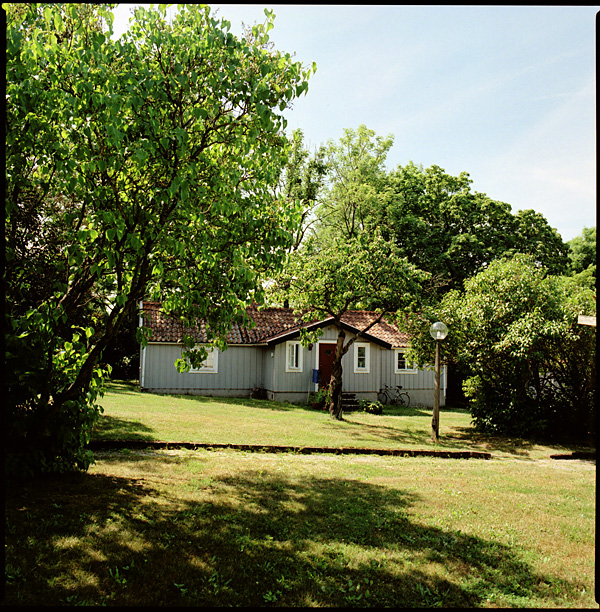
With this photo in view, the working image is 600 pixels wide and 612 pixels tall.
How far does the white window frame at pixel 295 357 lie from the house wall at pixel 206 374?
184 cm

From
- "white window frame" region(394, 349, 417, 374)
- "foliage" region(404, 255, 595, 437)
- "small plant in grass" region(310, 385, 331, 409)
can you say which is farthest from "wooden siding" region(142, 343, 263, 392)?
"foliage" region(404, 255, 595, 437)

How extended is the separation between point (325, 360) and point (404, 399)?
502 centimetres

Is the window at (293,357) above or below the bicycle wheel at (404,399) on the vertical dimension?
above

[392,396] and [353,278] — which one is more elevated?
[353,278]

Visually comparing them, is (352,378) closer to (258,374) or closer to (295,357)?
(295,357)

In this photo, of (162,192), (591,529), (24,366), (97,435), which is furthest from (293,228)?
(97,435)

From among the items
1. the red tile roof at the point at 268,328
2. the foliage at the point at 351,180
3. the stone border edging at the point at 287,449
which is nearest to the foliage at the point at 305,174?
the foliage at the point at 351,180

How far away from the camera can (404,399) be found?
26344mm

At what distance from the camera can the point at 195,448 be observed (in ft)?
35.2

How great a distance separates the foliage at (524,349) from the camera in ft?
49.9

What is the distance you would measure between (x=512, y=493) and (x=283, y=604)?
5.59 m

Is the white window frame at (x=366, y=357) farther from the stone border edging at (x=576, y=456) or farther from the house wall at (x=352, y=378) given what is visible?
the stone border edging at (x=576, y=456)

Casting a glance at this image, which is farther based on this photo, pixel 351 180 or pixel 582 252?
pixel 582 252

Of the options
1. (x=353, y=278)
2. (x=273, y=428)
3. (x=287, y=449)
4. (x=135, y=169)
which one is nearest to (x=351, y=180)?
(x=353, y=278)
